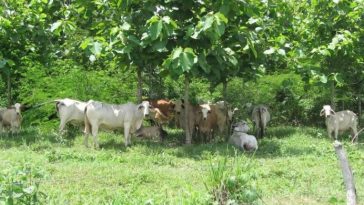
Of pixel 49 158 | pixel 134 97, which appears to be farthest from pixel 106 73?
pixel 49 158

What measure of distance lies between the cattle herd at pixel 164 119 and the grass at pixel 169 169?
401 millimetres

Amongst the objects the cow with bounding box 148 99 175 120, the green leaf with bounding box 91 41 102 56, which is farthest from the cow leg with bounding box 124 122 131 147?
the cow with bounding box 148 99 175 120

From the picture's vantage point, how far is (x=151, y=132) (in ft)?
42.2

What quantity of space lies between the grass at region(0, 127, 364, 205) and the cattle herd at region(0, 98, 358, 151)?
0.40m

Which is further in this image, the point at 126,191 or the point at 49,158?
the point at 49,158

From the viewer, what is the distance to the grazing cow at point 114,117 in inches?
457

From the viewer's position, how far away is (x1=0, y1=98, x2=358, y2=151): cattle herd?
11.8m

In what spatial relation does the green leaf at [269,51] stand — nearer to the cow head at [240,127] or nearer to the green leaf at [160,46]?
the cow head at [240,127]

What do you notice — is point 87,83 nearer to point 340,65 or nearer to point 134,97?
point 134,97

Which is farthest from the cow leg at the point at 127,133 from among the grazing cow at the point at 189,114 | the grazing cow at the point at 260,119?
the grazing cow at the point at 260,119

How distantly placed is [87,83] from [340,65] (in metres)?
7.21

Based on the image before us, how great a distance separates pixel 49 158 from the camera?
938 cm

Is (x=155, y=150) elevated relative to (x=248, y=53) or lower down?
lower down

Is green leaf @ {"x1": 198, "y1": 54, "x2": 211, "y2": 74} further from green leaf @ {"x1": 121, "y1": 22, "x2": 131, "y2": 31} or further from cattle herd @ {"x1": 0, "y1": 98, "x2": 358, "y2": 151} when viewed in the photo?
green leaf @ {"x1": 121, "y1": 22, "x2": 131, "y2": 31}
